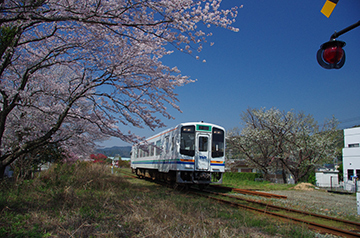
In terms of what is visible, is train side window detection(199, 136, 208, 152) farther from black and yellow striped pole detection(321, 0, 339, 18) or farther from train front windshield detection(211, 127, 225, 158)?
black and yellow striped pole detection(321, 0, 339, 18)

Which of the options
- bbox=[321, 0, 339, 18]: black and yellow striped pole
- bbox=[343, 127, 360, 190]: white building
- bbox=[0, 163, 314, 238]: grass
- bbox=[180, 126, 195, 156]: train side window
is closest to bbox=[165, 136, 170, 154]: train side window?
bbox=[180, 126, 195, 156]: train side window

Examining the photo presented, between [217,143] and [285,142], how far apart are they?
14676mm

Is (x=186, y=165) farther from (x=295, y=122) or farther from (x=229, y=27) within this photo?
(x=295, y=122)

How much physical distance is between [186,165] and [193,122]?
1.89m

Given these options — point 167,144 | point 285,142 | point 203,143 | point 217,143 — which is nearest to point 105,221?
point 203,143

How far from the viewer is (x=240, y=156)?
95.2ft

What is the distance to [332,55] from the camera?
13.6 feet

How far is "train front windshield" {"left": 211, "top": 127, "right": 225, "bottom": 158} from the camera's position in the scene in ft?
38.3

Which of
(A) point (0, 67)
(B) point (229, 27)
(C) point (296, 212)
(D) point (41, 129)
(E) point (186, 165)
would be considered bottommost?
(C) point (296, 212)

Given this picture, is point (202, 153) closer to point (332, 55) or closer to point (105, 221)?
point (105, 221)

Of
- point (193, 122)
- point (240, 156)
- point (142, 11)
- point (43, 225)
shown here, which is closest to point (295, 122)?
point (240, 156)

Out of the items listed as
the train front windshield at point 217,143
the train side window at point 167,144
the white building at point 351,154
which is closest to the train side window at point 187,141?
the train front windshield at point 217,143

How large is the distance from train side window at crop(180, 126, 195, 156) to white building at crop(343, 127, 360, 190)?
2355 centimetres

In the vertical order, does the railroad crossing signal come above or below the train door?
above
